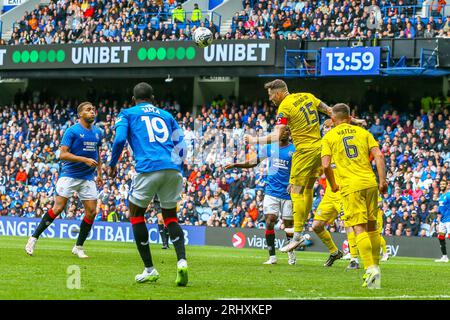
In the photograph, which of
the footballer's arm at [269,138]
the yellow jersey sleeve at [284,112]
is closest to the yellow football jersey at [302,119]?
the yellow jersey sleeve at [284,112]

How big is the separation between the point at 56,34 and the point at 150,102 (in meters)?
31.9

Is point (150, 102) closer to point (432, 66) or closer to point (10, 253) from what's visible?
point (10, 253)

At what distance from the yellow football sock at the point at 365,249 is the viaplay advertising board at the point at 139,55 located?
81.8 feet

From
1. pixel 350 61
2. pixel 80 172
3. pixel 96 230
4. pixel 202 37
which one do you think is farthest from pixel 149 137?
pixel 350 61

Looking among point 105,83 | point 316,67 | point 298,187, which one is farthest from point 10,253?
point 105,83

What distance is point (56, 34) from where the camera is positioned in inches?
1692

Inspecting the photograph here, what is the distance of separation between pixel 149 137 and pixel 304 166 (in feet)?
15.9

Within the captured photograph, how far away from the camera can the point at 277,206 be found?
1789 cm

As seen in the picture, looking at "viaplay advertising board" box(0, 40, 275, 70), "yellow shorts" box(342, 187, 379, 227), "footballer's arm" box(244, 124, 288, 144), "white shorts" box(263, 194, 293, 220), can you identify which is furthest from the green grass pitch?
"viaplay advertising board" box(0, 40, 275, 70)

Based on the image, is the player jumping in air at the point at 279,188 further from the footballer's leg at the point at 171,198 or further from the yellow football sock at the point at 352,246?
the footballer's leg at the point at 171,198

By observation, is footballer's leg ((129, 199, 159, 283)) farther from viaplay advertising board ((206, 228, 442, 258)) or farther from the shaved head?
viaplay advertising board ((206, 228, 442, 258))

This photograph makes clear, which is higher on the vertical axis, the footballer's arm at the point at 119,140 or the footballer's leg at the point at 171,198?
the footballer's arm at the point at 119,140

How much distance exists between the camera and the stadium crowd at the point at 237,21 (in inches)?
1379
